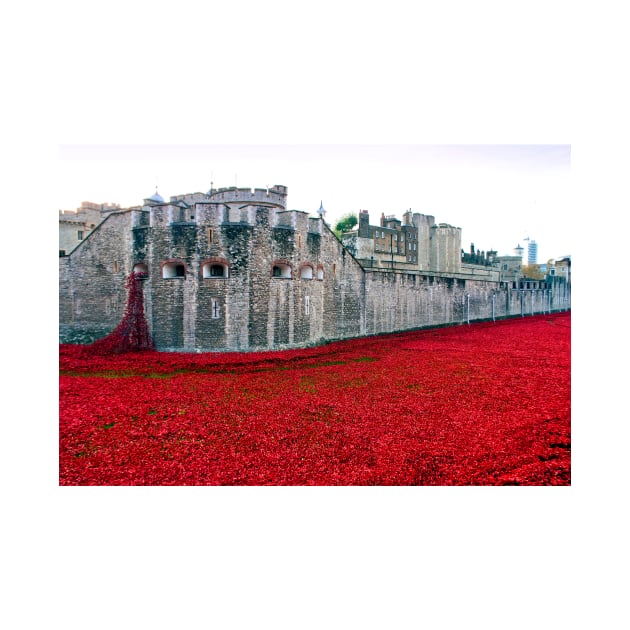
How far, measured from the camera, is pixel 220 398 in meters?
8.91

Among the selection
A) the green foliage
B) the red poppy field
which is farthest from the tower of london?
the green foliage

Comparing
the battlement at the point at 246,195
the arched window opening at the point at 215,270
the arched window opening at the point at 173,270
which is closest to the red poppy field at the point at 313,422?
the arched window opening at the point at 215,270

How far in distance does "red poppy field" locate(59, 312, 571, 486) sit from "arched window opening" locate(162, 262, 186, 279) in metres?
3.50

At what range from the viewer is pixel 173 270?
50.4 feet

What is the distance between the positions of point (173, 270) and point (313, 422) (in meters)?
10.4

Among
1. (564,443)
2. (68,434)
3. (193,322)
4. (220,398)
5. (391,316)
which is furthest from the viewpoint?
(391,316)

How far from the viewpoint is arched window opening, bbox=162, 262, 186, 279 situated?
15180 mm

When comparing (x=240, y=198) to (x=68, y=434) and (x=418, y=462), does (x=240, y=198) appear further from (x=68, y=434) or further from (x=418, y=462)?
(x=418, y=462)

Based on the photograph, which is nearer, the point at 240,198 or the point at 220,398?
the point at 220,398

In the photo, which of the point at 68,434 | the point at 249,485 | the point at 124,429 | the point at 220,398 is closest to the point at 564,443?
the point at 249,485

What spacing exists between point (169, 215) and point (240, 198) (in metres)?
4.98

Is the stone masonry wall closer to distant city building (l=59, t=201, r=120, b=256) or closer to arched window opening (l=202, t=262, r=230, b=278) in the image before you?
arched window opening (l=202, t=262, r=230, b=278)

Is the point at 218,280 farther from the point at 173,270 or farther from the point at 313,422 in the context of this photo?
the point at 313,422

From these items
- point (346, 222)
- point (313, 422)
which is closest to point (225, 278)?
point (313, 422)
